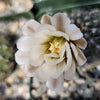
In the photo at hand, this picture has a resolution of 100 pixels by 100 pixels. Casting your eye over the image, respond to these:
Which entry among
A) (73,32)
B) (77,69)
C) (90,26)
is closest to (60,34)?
(73,32)

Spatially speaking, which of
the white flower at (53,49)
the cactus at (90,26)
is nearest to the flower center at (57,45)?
the white flower at (53,49)

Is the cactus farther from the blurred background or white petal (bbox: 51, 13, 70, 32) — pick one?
white petal (bbox: 51, 13, 70, 32)

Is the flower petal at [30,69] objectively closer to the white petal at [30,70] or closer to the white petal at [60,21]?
the white petal at [30,70]

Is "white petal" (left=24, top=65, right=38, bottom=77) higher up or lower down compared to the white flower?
lower down

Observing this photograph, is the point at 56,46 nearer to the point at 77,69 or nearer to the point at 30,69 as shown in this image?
the point at 30,69

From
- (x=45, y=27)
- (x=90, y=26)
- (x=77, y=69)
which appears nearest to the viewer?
(x=45, y=27)

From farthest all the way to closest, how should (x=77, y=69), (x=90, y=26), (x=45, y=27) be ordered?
1. (x=77, y=69)
2. (x=90, y=26)
3. (x=45, y=27)

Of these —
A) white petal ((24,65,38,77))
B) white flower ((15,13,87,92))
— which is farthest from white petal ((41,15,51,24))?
white petal ((24,65,38,77))
